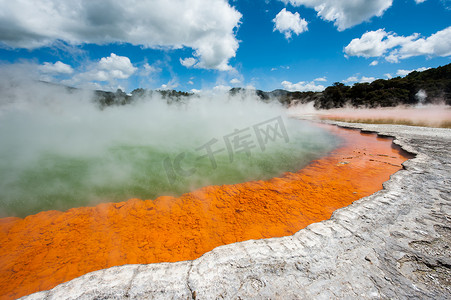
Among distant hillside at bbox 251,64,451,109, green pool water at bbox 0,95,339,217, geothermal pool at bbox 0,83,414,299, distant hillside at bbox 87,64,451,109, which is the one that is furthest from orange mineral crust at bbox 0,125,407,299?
distant hillside at bbox 251,64,451,109

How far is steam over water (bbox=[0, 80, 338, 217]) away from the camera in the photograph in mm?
4043

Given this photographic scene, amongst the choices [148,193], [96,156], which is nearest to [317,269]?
[148,193]

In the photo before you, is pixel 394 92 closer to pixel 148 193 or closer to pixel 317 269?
pixel 317 269

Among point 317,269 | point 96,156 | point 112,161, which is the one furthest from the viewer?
point 96,156

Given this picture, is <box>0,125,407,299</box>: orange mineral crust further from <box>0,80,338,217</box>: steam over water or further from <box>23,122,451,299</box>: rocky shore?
<box>23,122,451,299</box>: rocky shore

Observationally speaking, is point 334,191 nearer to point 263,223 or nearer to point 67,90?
point 263,223

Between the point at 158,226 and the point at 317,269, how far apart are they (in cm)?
249

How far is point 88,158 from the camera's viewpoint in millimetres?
5840

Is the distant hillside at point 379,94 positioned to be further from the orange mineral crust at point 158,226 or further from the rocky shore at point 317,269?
the rocky shore at point 317,269

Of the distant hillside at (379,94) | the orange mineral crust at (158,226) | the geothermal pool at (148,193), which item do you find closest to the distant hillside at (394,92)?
the distant hillside at (379,94)

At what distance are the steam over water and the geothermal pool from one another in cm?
4

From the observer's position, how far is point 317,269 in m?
1.83

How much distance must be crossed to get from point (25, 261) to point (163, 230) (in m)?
1.82

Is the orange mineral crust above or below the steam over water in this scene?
below
